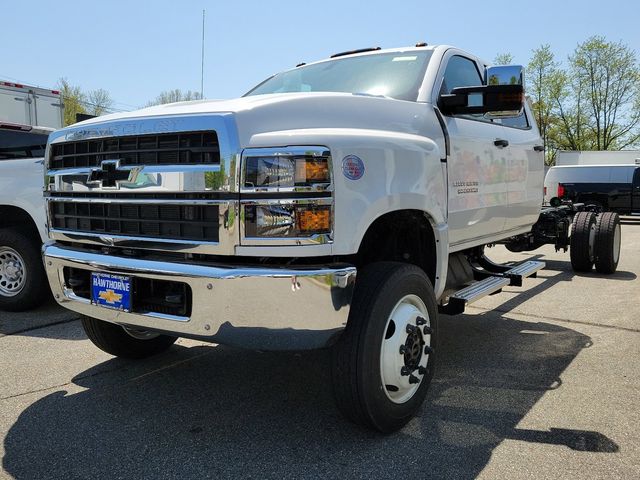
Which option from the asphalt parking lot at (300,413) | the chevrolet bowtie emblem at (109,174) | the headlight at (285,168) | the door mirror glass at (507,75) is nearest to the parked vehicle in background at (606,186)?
the asphalt parking lot at (300,413)

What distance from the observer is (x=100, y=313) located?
295cm

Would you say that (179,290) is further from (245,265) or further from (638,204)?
(638,204)

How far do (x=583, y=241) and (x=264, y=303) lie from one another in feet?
21.4

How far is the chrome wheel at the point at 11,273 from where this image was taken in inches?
223

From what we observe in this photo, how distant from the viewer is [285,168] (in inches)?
96.0

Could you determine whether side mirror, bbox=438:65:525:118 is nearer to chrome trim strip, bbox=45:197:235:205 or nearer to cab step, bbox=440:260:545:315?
cab step, bbox=440:260:545:315

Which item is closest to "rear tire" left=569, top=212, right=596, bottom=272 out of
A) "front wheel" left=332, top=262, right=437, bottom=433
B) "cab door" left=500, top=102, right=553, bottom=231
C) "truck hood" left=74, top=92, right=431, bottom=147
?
"cab door" left=500, top=102, right=553, bottom=231

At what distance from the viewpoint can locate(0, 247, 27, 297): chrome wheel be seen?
5660mm

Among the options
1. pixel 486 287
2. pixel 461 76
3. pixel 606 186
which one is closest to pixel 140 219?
pixel 486 287

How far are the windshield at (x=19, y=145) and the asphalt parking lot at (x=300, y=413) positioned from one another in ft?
7.31

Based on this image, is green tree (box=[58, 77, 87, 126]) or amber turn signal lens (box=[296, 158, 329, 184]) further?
green tree (box=[58, 77, 87, 126])

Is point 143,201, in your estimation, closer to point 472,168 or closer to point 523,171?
point 472,168

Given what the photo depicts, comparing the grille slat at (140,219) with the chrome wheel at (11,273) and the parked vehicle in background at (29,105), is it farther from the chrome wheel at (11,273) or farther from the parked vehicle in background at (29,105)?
the parked vehicle in background at (29,105)

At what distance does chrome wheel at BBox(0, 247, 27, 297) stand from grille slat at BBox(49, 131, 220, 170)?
9.59 ft
